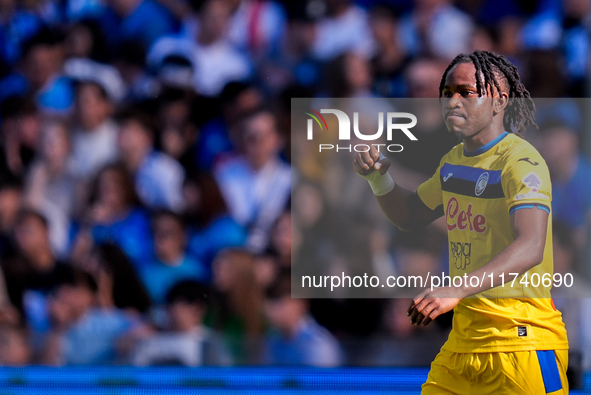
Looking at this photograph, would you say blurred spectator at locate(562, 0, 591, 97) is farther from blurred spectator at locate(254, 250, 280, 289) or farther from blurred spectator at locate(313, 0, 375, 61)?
blurred spectator at locate(254, 250, 280, 289)

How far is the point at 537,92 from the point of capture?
2109mm

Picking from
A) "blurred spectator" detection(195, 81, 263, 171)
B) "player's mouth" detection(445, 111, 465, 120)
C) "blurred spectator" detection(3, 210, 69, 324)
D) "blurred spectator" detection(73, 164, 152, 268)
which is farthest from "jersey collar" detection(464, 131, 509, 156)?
"blurred spectator" detection(3, 210, 69, 324)

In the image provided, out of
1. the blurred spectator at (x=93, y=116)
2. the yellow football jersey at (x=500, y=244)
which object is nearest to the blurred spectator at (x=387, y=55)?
the yellow football jersey at (x=500, y=244)

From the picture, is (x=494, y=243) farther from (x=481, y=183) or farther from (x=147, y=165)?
(x=147, y=165)

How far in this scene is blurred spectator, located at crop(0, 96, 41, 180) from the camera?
2.48m

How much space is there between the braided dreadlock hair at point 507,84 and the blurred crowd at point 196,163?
15.5 inches

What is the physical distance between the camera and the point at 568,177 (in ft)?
6.85

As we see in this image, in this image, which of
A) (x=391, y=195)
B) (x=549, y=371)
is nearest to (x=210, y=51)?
(x=391, y=195)

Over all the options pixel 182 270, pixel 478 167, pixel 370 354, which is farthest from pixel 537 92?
pixel 182 270

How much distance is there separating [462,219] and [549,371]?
0.50 m

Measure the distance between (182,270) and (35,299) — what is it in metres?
0.66

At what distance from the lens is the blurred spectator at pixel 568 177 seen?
2.04m

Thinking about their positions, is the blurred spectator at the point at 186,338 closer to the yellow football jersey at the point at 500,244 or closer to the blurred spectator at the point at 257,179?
the blurred spectator at the point at 257,179

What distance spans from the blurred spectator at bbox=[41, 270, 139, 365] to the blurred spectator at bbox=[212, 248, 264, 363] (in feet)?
1.26
